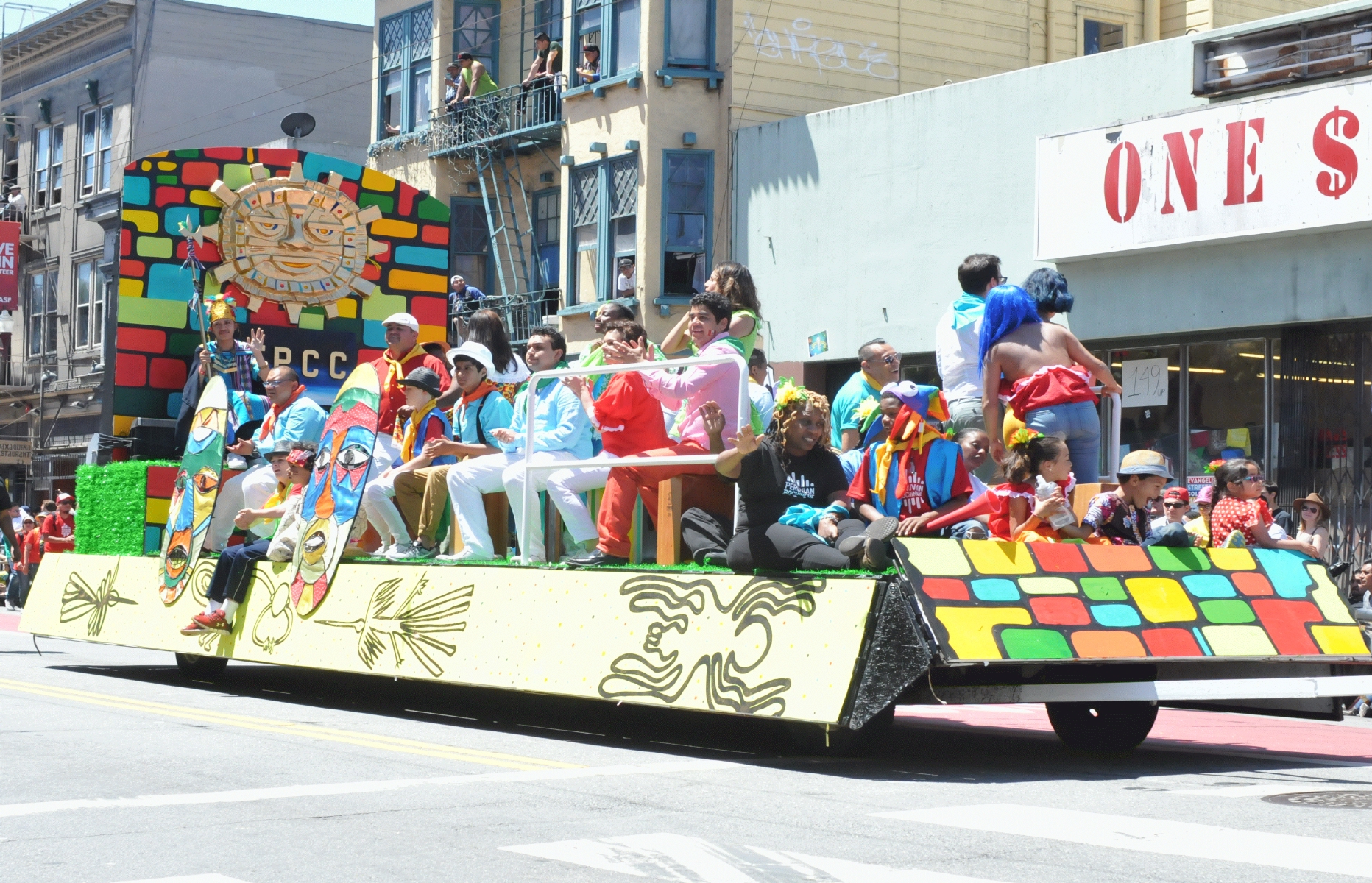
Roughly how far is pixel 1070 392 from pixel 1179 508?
4.70 m

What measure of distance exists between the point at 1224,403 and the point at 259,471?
10070mm

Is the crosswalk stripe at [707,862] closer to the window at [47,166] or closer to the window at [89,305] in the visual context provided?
the window at [89,305]

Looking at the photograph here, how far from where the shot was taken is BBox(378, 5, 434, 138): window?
Answer: 30.1m

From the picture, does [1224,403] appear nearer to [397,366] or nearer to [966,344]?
[966,344]

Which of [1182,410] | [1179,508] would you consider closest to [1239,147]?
[1182,410]

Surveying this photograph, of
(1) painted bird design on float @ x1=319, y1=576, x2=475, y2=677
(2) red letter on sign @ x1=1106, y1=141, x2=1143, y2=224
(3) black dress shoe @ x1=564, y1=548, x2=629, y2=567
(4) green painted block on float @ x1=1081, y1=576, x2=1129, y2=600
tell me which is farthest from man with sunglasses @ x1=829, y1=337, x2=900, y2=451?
(2) red letter on sign @ x1=1106, y1=141, x2=1143, y2=224

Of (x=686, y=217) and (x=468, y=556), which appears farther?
(x=686, y=217)

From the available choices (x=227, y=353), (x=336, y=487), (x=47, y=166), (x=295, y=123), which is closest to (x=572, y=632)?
(x=336, y=487)

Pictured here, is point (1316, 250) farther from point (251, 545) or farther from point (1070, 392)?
point (251, 545)

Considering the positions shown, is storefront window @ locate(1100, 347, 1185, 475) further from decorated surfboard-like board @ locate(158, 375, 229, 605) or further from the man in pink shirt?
the man in pink shirt

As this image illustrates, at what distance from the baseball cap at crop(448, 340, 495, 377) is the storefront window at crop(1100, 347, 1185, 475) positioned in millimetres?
9121

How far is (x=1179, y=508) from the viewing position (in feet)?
43.9

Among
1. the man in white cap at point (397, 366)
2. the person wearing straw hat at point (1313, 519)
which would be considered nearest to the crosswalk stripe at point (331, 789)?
the man in white cap at point (397, 366)

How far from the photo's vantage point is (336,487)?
11.4m
